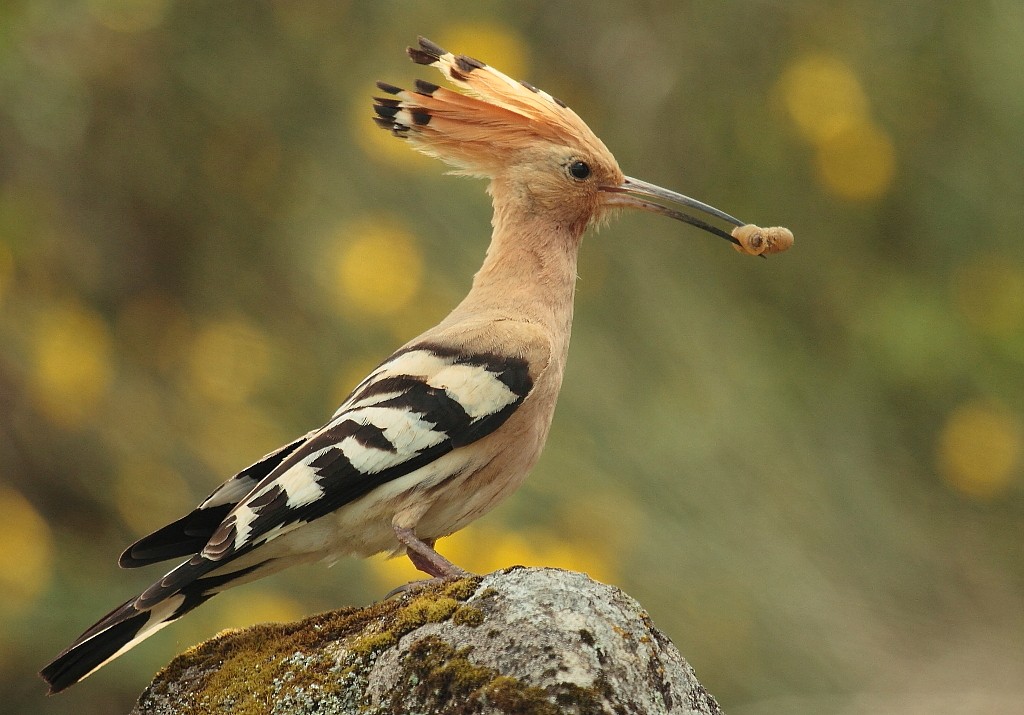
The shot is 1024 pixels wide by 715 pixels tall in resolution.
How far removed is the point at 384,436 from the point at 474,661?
527mm

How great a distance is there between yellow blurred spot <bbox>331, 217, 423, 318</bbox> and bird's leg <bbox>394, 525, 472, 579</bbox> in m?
1.64

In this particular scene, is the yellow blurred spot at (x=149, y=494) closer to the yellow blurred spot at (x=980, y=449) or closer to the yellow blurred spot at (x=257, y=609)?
the yellow blurred spot at (x=257, y=609)

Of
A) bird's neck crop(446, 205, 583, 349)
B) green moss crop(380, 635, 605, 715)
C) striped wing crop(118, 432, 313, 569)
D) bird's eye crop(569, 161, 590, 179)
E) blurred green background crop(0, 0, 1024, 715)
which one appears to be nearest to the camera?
green moss crop(380, 635, 605, 715)

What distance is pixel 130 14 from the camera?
3.88 m

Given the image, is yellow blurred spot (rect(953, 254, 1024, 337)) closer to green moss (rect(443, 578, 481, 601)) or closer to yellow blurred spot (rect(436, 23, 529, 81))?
yellow blurred spot (rect(436, 23, 529, 81))

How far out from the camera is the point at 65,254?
4.20 m

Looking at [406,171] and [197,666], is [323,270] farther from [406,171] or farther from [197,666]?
[197,666]

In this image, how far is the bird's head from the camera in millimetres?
2402

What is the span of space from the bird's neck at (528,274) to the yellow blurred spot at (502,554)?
2.95 ft

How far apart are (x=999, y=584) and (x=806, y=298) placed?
998mm

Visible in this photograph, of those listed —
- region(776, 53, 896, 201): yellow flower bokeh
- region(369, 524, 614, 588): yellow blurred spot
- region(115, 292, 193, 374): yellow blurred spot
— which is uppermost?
region(776, 53, 896, 201): yellow flower bokeh

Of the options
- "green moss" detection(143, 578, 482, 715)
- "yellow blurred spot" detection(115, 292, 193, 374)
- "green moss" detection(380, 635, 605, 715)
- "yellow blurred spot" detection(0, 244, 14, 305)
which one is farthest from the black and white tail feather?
"yellow blurred spot" detection(115, 292, 193, 374)

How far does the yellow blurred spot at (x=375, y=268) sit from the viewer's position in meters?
3.61

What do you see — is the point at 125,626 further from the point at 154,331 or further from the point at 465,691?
the point at 154,331
